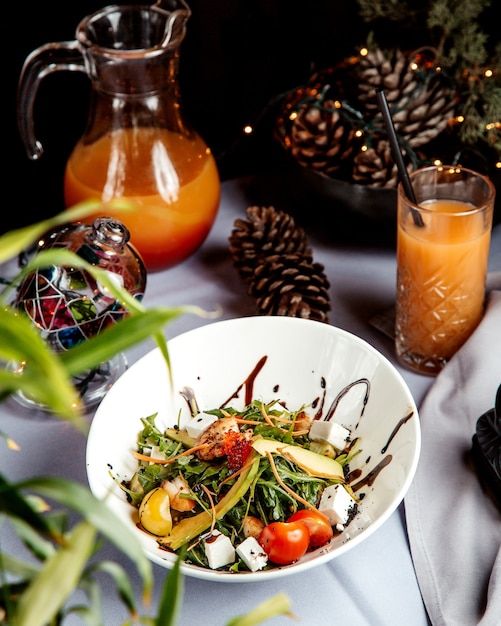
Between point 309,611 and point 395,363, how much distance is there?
39 cm

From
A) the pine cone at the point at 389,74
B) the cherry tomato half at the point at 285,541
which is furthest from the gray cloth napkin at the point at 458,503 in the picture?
the pine cone at the point at 389,74

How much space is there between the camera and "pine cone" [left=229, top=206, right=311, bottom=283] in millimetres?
1096

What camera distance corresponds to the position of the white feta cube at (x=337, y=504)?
73cm

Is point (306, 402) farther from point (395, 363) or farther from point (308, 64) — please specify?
point (308, 64)

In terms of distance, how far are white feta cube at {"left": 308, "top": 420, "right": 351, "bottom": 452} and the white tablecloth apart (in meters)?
0.09

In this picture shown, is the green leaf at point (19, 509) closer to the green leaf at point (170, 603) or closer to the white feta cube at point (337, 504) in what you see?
the green leaf at point (170, 603)

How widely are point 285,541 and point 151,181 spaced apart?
1.80 ft

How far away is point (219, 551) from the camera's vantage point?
692 mm

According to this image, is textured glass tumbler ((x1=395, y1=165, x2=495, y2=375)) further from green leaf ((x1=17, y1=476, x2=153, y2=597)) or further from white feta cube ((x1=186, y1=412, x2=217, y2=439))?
green leaf ((x1=17, y1=476, x2=153, y2=597))

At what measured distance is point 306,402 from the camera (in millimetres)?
899

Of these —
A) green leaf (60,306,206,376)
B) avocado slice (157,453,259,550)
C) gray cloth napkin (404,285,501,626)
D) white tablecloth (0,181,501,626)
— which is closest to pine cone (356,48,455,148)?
white tablecloth (0,181,501,626)

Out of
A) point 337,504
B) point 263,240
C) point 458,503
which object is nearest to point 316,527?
point 337,504

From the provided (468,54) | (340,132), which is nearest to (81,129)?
(340,132)

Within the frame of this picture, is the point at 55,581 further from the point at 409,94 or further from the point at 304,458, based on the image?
the point at 409,94
